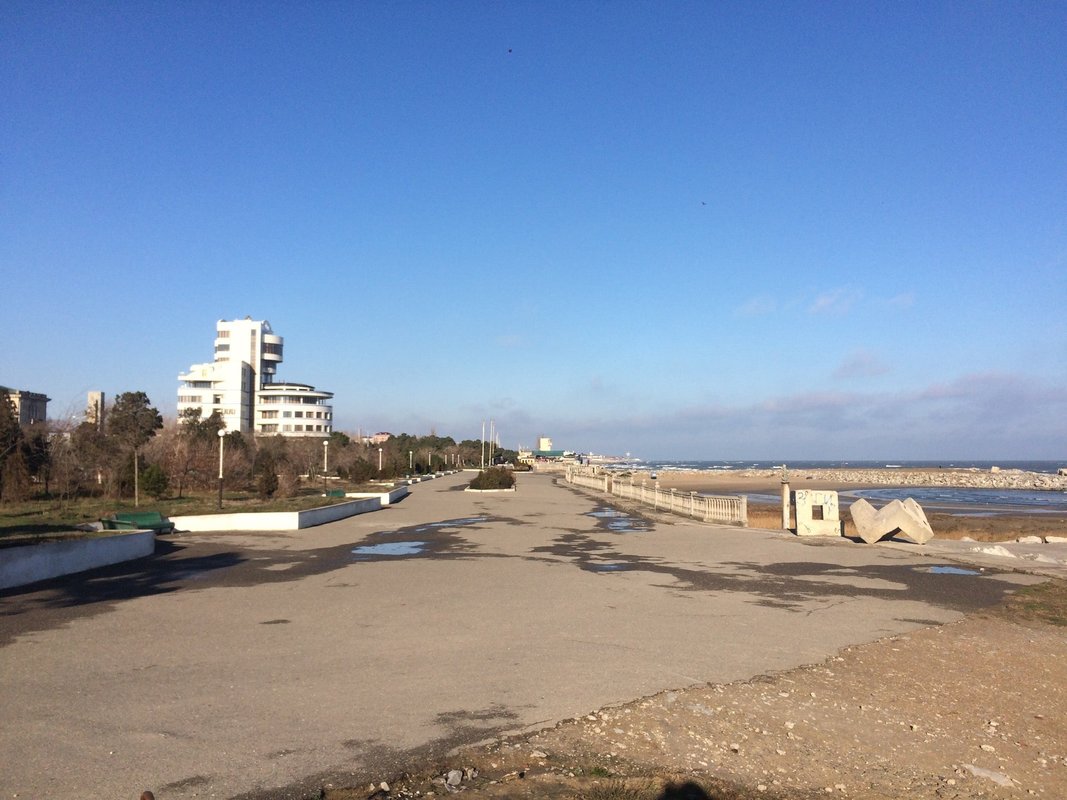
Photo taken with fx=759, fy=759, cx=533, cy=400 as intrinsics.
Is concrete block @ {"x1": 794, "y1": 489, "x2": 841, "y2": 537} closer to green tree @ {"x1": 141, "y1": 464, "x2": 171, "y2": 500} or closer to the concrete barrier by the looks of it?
the concrete barrier

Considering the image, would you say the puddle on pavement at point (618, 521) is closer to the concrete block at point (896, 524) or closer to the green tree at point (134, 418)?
the concrete block at point (896, 524)

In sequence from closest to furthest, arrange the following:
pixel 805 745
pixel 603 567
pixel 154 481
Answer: pixel 805 745
pixel 603 567
pixel 154 481

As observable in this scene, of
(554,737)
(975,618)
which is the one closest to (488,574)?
(975,618)

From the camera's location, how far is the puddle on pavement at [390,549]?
60.7ft

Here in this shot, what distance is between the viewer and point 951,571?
52.1 ft

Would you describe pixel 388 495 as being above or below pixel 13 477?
below

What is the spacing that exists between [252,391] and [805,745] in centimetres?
10823

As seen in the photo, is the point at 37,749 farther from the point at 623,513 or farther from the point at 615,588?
the point at 623,513

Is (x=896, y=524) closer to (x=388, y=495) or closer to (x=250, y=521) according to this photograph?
(x=250, y=521)

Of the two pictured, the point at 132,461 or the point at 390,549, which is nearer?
the point at 390,549

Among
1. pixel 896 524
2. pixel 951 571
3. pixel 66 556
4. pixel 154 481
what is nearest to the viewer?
pixel 66 556

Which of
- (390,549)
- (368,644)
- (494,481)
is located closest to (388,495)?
(494,481)

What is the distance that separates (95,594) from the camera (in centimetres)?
1276

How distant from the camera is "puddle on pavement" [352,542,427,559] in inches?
728
